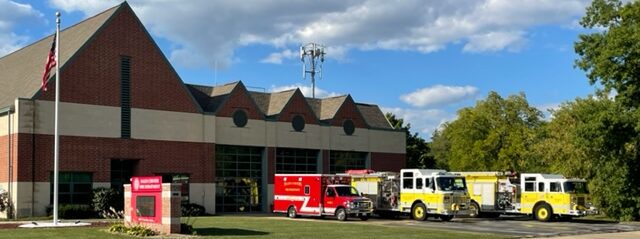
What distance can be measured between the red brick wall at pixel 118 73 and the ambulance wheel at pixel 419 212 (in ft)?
53.9

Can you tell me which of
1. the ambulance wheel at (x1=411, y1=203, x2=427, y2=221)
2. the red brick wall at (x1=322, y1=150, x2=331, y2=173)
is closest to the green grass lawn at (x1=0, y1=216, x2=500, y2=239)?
the ambulance wheel at (x1=411, y1=203, x2=427, y2=221)

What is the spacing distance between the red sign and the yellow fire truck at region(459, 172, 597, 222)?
19.2 m

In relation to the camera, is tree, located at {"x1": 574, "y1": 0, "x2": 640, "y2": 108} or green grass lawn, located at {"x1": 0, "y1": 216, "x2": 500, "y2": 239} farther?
tree, located at {"x1": 574, "y1": 0, "x2": 640, "y2": 108}

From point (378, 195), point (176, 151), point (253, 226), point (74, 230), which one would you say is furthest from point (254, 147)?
point (74, 230)

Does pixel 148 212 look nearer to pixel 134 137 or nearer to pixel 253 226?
pixel 253 226

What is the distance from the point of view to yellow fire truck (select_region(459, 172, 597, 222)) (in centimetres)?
3812

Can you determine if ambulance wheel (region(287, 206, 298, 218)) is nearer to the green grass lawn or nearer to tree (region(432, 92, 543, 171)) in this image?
the green grass lawn

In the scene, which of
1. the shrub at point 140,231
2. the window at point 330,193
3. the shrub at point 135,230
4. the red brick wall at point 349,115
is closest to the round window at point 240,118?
the red brick wall at point 349,115

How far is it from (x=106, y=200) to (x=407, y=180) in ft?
53.8

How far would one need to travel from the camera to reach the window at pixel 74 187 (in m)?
39.8

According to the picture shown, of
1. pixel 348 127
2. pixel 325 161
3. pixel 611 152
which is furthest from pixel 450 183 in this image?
pixel 348 127

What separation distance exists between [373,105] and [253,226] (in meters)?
33.7

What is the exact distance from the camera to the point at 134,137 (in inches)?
1688

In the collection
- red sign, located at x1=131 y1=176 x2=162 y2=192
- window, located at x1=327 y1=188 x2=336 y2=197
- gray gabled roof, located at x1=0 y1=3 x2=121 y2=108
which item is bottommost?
window, located at x1=327 y1=188 x2=336 y2=197
